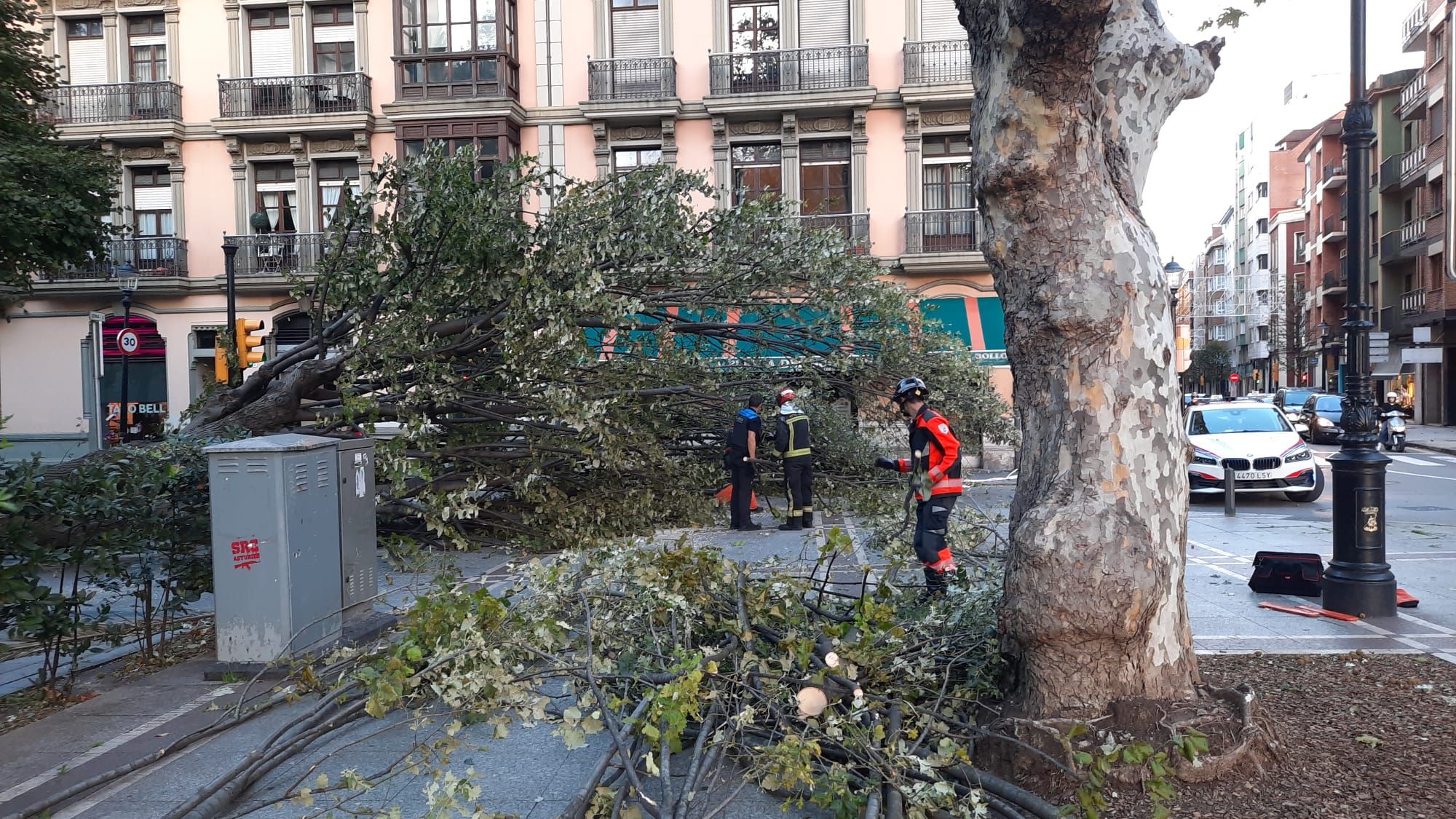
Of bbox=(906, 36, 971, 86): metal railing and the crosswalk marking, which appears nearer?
the crosswalk marking

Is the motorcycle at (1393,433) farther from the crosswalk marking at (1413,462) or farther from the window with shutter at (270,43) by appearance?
the window with shutter at (270,43)

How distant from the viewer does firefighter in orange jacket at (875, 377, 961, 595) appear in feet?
22.6

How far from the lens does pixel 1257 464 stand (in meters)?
14.1

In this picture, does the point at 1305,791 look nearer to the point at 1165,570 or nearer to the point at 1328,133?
the point at 1165,570

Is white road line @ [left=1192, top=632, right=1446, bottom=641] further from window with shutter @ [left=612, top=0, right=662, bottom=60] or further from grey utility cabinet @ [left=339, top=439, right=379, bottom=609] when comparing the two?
window with shutter @ [left=612, top=0, right=662, bottom=60]

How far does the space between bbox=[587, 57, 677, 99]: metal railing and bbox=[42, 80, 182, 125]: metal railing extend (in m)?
11.0

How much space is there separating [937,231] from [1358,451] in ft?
52.6

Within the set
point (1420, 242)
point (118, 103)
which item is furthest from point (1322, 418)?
point (118, 103)

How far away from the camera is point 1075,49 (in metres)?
3.67

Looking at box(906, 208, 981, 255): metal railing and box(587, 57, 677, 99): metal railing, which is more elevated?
box(587, 57, 677, 99): metal railing

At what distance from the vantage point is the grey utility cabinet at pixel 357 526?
245 inches

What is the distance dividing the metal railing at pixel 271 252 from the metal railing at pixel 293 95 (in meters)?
3.08

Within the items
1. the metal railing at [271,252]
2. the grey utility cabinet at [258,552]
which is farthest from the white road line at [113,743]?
the metal railing at [271,252]

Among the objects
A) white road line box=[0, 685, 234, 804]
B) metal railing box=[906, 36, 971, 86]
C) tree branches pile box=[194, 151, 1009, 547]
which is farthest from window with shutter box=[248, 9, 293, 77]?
white road line box=[0, 685, 234, 804]
